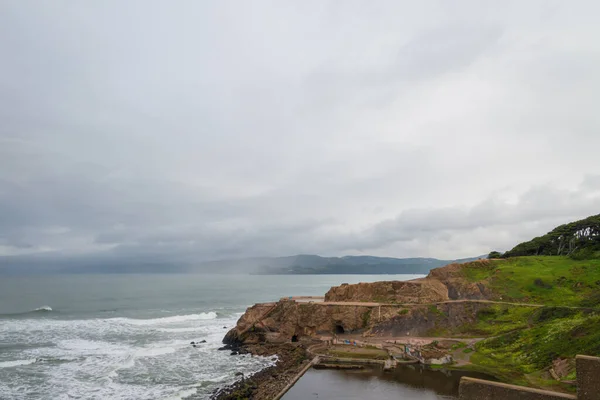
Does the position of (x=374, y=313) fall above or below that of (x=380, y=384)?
above

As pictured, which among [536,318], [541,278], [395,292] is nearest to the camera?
[536,318]

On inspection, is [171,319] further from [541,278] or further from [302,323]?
[541,278]

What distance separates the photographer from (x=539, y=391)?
11.9 m

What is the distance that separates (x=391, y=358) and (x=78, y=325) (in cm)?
5818

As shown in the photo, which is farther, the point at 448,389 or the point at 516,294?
the point at 516,294

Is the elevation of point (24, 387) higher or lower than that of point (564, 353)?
lower

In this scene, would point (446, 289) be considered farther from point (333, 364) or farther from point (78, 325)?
point (78, 325)

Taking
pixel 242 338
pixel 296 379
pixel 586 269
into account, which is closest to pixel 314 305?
pixel 242 338

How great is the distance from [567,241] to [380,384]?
217 feet

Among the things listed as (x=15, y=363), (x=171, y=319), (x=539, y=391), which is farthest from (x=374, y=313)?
(x=171, y=319)

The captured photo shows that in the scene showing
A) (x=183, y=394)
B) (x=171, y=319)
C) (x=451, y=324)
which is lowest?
(x=171, y=319)

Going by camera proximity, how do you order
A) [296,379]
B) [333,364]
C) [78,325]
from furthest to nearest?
[78,325], [333,364], [296,379]

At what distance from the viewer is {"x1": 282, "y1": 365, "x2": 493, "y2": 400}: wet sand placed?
27.4 meters

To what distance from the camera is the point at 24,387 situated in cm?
3344
